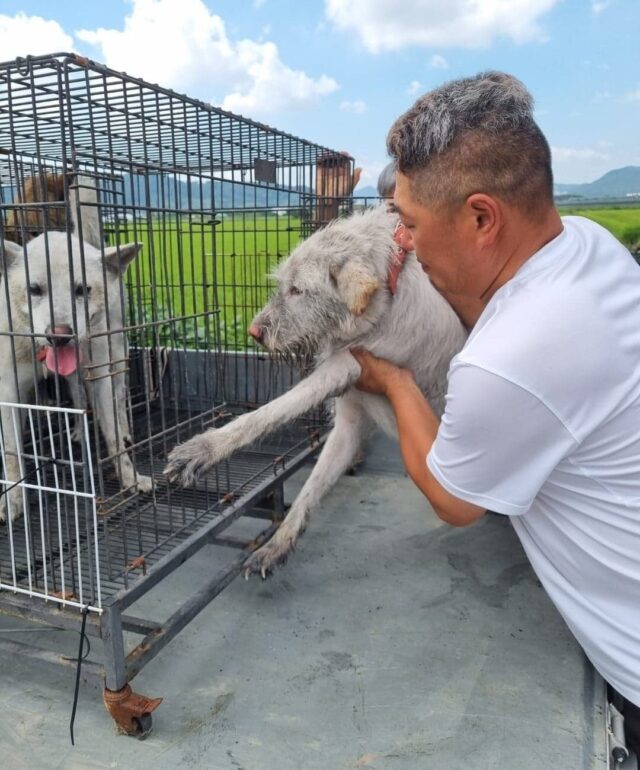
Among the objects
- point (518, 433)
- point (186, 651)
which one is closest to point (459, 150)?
point (518, 433)

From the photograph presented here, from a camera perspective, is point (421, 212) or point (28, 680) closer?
point (421, 212)

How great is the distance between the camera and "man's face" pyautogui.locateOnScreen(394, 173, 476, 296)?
1.40m

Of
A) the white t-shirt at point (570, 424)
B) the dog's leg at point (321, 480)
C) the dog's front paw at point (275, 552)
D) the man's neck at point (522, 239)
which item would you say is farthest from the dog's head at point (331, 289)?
the white t-shirt at point (570, 424)

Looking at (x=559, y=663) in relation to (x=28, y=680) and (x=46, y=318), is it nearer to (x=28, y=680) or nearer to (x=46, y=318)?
(x=28, y=680)

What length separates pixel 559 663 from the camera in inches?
90.5

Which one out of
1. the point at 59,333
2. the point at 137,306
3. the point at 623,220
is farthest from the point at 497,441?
the point at 623,220

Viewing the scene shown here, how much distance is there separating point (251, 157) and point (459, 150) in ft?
7.44

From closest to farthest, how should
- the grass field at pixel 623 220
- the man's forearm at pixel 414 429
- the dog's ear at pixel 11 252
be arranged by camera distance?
the man's forearm at pixel 414 429, the dog's ear at pixel 11 252, the grass field at pixel 623 220

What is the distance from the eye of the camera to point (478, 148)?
52.2 inches

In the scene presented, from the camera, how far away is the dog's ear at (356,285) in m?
2.35

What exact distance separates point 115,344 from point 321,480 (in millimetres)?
1147

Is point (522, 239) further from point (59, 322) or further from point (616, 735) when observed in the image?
point (59, 322)

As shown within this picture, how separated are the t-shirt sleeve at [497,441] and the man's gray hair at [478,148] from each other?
0.40 metres

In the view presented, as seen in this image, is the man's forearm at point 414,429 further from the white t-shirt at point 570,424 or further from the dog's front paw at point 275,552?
the dog's front paw at point 275,552
